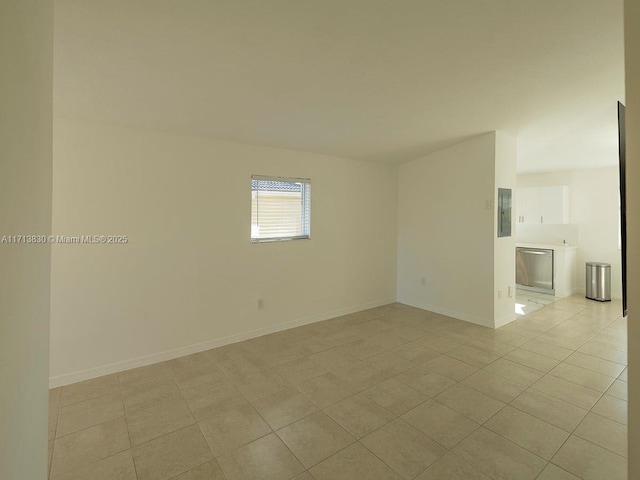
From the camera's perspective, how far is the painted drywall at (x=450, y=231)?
3.90m

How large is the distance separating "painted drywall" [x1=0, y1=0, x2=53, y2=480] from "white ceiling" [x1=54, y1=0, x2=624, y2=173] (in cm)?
62

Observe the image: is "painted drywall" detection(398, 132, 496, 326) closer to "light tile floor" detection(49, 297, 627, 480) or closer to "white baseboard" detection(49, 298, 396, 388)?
"light tile floor" detection(49, 297, 627, 480)

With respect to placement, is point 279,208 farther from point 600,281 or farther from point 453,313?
point 600,281

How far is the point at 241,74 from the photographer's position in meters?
2.12

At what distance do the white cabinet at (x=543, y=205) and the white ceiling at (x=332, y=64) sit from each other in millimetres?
2770

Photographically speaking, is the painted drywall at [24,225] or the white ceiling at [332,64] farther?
the white ceiling at [332,64]

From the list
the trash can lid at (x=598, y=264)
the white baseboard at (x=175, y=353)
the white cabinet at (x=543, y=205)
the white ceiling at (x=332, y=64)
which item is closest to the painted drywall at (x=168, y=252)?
the white baseboard at (x=175, y=353)

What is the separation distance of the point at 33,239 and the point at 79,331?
2042mm

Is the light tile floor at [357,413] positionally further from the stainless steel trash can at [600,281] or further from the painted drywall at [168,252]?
the stainless steel trash can at [600,281]

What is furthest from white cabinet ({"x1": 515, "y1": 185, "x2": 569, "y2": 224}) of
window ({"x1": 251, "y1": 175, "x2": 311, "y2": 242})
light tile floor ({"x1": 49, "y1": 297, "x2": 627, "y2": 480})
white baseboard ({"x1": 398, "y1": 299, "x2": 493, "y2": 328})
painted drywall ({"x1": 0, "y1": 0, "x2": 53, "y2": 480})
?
painted drywall ({"x1": 0, "y1": 0, "x2": 53, "y2": 480})

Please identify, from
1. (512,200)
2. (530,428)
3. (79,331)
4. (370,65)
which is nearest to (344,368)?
(530,428)

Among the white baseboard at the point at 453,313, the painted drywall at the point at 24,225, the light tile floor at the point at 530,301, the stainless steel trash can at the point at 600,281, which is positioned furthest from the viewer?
the stainless steel trash can at the point at 600,281

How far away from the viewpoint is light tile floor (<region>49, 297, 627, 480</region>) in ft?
5.64

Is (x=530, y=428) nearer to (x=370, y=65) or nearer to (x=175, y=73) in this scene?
(x=370, y=65)
